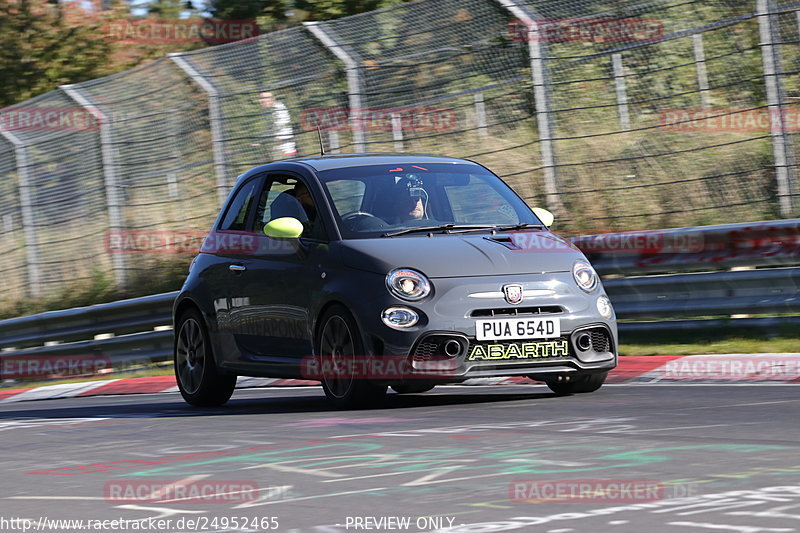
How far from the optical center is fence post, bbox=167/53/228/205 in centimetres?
1712

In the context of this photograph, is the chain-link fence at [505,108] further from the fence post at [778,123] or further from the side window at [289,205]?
the side window at [289,205]

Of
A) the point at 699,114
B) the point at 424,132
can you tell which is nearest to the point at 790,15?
the point at 699,114

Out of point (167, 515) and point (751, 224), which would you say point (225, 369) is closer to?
point (751, 224)

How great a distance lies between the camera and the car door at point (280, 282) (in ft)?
32.0

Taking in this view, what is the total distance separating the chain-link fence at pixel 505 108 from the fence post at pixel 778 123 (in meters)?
0.01

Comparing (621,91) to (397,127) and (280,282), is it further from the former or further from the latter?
(280,282)

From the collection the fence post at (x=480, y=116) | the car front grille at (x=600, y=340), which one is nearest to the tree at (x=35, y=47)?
the fence post at (x=480, y=116)

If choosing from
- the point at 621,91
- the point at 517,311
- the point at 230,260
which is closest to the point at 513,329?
the point at 517,311

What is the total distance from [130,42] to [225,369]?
70.1ft

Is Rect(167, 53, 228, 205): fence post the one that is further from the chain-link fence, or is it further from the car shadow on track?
the car shadow on track

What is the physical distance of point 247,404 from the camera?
11.2 metres

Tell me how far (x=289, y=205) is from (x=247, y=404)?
1651 millimetres

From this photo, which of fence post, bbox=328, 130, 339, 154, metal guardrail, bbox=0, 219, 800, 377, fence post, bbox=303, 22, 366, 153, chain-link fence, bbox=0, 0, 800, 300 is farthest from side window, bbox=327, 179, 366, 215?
fence post, bbox=328, 130, 339, 154

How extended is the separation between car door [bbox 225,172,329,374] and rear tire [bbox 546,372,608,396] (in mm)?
1640
